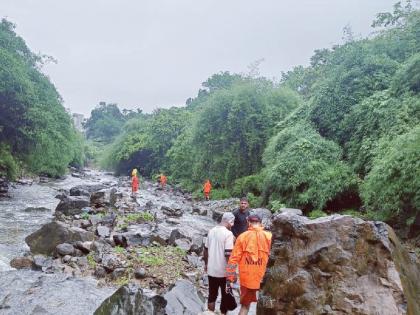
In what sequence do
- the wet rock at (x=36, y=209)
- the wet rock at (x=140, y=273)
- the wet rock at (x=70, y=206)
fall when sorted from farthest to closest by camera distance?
the wet rock at (x=36, y=209), the wet rock at (x=70, y=206), the wet rock at (x=140, y=273)

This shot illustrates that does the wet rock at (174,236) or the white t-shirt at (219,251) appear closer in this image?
the white t-shirt at (219,251)

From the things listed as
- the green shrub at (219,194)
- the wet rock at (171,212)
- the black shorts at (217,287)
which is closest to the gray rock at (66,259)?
the black shorts at (217,287)

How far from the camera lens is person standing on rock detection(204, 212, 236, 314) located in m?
6.03

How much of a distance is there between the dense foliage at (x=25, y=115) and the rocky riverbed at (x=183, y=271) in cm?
918

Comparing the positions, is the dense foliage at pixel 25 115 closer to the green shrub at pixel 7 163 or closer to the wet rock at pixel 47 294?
the green shrub at pixel 7 163

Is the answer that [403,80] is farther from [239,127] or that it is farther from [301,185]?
[239,127]

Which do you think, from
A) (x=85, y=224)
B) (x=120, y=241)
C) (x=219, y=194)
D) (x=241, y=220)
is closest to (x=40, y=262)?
(x=120, y=241)

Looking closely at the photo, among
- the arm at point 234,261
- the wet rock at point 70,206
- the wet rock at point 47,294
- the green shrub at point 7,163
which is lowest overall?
the wet rock at point 47,294

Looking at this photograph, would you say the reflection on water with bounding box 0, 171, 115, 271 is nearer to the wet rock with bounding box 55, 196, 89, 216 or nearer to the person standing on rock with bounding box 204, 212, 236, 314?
the wet rock with bounding box 55, 196, 89, 216

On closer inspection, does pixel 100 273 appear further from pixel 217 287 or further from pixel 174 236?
pixel 217 287

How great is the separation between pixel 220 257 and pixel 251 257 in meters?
0.61

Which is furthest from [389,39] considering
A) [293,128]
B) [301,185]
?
[301,185]

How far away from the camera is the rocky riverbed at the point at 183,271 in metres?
4.97

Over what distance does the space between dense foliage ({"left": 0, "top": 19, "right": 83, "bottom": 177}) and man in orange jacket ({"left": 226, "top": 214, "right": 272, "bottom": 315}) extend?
19.1m
